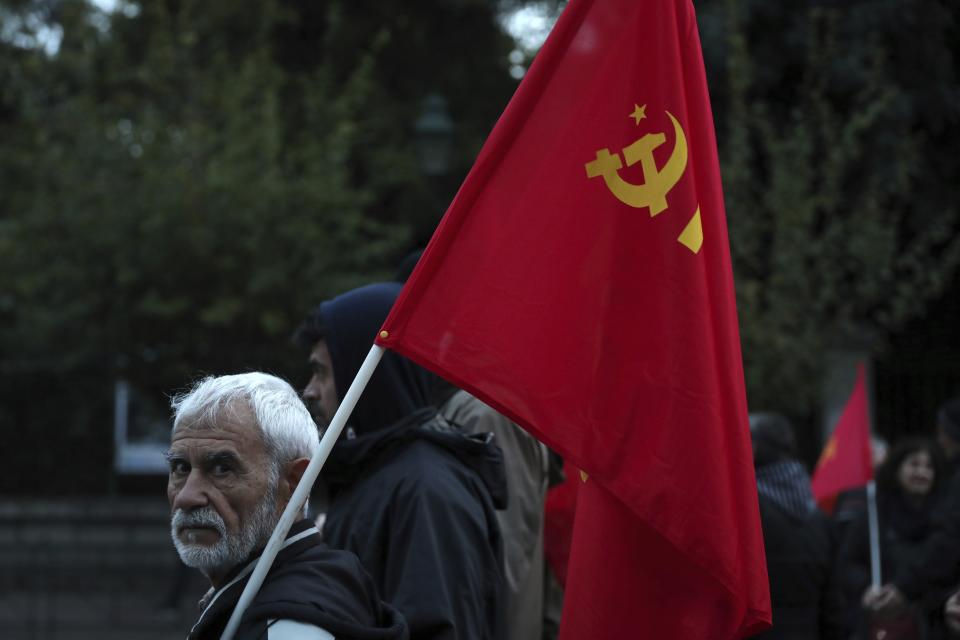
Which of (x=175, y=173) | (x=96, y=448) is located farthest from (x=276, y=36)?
(x=96, y=448)

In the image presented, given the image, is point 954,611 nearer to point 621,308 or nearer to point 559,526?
point 559,526

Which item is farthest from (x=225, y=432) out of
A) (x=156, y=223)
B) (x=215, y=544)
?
(x=156, y=223)

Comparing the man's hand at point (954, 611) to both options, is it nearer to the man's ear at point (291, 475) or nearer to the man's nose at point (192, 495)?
the man's ear at point (291, 475)

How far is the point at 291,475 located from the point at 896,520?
553 centimetres

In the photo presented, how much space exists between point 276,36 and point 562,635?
56.5 feet

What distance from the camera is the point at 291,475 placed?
2.92m

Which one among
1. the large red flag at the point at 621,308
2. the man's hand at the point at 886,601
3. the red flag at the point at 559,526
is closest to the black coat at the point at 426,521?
the large red flag at the point at 621,308

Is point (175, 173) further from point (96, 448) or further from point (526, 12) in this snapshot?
point (526, 12)

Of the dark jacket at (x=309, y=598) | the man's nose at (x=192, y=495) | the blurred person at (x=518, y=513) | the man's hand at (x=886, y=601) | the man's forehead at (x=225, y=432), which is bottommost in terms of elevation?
the man's hand at (x=886, y=601)

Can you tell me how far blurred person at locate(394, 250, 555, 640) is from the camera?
13.8 ft

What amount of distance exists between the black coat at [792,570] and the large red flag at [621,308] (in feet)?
9.57

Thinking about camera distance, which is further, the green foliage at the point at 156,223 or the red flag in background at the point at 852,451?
the green foliage at the point at 156,223

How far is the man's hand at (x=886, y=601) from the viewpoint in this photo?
277 inches

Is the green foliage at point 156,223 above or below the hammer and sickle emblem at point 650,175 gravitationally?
below
